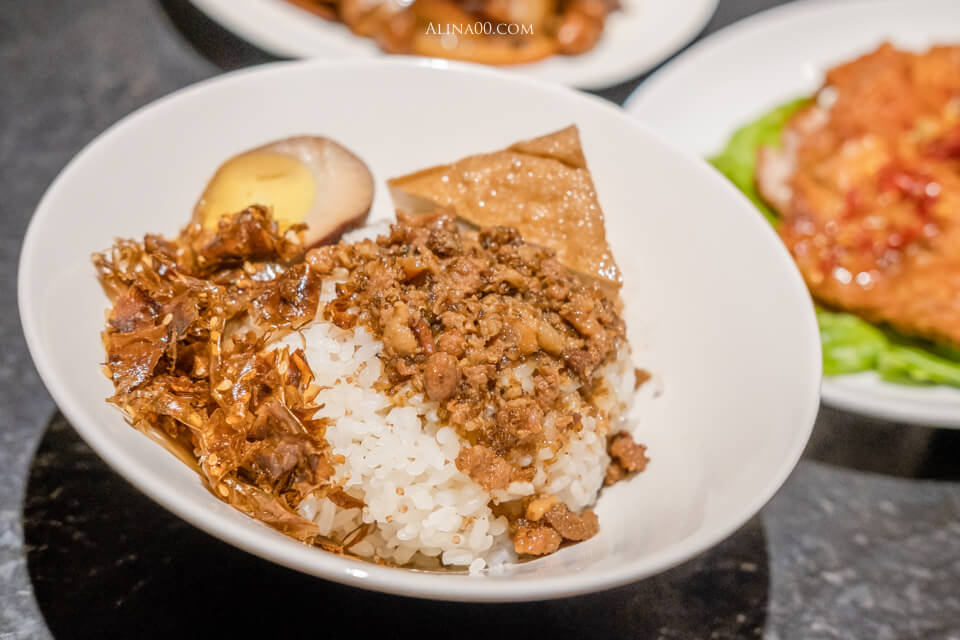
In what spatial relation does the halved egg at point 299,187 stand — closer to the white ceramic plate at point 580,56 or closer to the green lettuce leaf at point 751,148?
the white ceramic plate at point 580,56

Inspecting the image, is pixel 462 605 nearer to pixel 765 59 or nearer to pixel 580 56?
pixel 580 56

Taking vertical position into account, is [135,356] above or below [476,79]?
below

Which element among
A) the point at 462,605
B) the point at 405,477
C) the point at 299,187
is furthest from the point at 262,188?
the point at 462,605

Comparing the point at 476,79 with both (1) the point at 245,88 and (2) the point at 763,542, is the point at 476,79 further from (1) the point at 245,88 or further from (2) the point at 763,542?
(2) the point at 763,542

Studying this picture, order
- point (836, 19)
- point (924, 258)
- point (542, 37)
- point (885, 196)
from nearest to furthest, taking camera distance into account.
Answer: point (924, 258)
point (885, 196)
point (542, 37)
point (836, 19)

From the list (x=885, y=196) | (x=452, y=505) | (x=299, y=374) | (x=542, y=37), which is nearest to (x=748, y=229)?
(x=452, y=505)

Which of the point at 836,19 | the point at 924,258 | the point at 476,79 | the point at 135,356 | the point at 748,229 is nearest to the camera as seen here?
the point at 135,356

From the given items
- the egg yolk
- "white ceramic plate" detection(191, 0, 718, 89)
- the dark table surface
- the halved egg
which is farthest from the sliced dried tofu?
"white ceramic plate" detection(191, 0, 718, 89)
